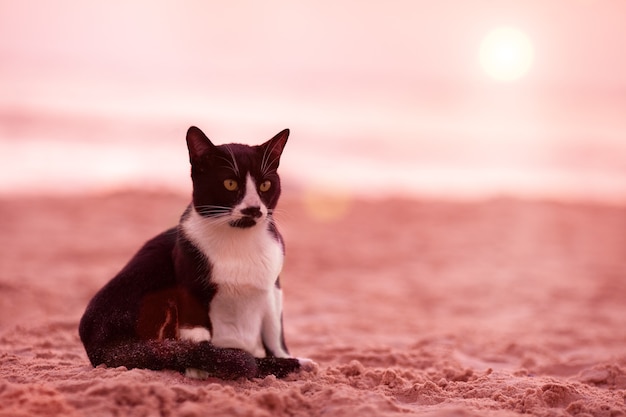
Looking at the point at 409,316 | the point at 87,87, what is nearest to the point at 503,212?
the point at 409,316

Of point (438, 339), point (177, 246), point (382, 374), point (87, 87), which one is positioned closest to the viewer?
point (177, 246)

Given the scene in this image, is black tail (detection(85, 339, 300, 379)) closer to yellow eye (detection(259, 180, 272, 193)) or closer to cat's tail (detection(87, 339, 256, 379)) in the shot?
cat's tail (detection(87, 339, 256, 379))

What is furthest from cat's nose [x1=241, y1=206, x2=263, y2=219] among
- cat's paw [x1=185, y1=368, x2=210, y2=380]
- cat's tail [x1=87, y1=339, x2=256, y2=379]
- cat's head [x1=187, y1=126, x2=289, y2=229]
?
cat's paw [x1=185, y1=368, x2=210, y2=380]

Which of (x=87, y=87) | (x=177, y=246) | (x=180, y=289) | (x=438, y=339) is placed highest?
(x=87, y=87)

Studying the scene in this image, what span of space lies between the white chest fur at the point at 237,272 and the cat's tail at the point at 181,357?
0.32ft

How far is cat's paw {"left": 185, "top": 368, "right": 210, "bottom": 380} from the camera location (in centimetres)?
283

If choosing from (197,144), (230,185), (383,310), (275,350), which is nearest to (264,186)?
(230,185)

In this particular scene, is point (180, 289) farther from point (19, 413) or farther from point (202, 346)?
point (19, 413)

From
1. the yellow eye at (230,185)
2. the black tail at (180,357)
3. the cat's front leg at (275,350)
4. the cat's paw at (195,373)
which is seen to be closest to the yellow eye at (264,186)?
the yellow eye at (230,185)

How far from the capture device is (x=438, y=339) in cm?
485

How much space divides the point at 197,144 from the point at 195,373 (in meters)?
0.97

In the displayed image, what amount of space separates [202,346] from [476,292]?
433 centimetres

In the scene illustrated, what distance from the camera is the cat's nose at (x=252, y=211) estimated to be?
276 cm

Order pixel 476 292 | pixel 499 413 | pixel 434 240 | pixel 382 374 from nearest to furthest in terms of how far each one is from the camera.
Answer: pixel 499 413
pixel 382 374
pixel 476 292
pixel 434 240
